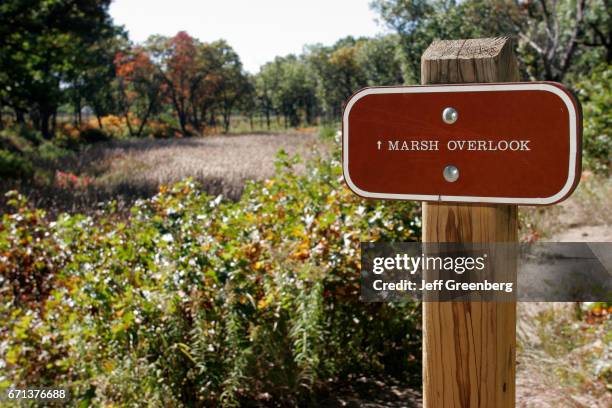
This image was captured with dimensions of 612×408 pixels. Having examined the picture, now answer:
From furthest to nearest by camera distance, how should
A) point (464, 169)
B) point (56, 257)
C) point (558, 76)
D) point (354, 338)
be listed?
point (558, 76)
point (56, 257)
point (354, 338)
point (464, 169)

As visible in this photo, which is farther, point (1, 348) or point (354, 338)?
point (1, 348)

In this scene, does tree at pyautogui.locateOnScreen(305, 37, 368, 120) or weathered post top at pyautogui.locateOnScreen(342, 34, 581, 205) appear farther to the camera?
tree at pyautogui.locateOnScreen(305, 37, 368, 120)

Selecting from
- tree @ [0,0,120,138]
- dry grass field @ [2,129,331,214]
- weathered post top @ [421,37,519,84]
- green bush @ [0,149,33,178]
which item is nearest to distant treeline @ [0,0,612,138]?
tree @ [0,0,120,138]

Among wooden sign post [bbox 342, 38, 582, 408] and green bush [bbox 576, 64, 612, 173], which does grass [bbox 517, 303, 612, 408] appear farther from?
green bush [bbox 576, 64, 612, 173]

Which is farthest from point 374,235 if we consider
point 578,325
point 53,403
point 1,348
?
point 1,348

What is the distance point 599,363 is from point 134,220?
2910mm

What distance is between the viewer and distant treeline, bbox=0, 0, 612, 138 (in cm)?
1514

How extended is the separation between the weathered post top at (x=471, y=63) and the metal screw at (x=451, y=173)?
0.69 feet

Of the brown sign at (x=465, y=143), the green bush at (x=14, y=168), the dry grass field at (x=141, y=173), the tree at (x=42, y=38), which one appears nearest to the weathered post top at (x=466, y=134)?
the brown sign at (x=465, y=143)

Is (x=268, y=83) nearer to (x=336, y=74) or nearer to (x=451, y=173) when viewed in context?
(x=336, y=74)

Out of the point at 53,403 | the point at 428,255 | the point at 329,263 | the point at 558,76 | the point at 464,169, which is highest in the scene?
the point at 558,76

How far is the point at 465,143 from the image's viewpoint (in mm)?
1470

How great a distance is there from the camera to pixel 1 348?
393 centimetres

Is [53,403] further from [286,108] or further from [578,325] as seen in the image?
[286,108]
